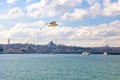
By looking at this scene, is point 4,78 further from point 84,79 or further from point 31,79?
point 84,79

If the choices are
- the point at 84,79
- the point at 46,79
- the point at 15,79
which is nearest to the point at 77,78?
the point at 84,79

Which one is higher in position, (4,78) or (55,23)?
(55,23)

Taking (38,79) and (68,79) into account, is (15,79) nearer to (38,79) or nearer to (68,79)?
(38,79)

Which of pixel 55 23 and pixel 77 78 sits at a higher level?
pixel 55 23

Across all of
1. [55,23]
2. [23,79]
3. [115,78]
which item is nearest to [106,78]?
[115,78]

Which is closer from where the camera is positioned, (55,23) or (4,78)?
(55,23)

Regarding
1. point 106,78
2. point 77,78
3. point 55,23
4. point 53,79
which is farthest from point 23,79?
point 55,23

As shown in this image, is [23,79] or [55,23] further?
[23,79]

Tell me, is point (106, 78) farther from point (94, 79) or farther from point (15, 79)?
point (15, 79)
